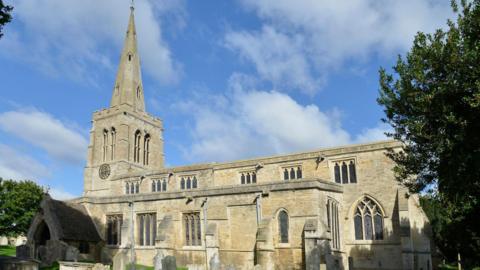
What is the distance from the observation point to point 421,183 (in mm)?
19797

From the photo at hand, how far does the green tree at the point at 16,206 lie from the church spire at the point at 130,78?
13.5m

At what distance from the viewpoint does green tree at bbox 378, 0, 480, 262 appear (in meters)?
16.1

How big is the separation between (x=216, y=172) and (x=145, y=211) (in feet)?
26.9

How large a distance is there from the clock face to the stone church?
1336 centimetres

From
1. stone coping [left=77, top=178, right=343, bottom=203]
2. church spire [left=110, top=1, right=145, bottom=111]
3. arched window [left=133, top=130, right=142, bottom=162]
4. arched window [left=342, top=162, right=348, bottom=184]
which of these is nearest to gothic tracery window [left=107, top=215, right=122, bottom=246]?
stone coping [left=77, top=178, right=343, bottom=203]

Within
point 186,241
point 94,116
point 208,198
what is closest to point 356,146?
point 208,198

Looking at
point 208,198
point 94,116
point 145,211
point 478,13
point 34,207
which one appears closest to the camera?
point 478,13

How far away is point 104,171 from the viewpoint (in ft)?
161

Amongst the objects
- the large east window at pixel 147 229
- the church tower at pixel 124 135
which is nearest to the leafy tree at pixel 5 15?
the large east window at pixel 147 229

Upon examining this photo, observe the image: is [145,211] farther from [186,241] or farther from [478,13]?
[478,13]

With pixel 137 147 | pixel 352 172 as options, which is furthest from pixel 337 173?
pixel 137 147

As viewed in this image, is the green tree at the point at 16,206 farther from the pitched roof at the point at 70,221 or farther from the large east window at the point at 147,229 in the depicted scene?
the large east window at the point at 147,229

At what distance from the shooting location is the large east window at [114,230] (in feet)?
111

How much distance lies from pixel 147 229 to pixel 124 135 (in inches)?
754
